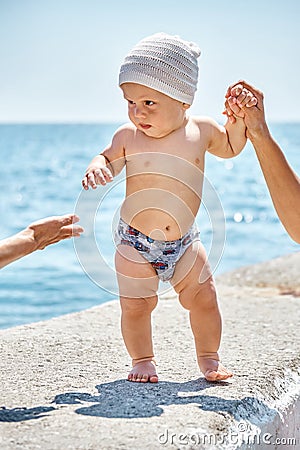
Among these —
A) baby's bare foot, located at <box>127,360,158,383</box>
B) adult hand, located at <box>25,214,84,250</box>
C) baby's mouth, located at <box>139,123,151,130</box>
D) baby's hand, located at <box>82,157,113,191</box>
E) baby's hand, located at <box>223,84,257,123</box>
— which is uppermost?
baby's hand, located at <box>223,84,257,123</box>

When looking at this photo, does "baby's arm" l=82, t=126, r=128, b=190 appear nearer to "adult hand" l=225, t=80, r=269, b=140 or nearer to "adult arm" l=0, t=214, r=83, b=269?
"adult arm" l=0, t=214, r=83, b=269

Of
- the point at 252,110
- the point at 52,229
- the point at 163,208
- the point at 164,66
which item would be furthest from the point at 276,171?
the point at 52,229

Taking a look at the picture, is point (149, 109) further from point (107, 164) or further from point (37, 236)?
point (37, 236)

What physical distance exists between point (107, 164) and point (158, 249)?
373 millimetres

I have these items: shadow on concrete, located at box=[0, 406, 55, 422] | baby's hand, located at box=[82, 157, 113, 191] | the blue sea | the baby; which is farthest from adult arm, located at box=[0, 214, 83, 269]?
shadow on concrete, located at box=[0, 406, 55, 422]

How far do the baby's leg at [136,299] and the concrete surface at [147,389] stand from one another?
0.24ft

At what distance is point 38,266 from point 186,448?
317 inches

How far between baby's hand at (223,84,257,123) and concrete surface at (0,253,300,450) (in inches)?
40.2

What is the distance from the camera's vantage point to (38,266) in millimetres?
10266

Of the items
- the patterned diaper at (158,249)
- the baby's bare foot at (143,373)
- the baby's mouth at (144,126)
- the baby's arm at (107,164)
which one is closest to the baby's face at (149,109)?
the baby's mouth at (144,126)

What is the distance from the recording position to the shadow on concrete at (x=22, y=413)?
100 inches

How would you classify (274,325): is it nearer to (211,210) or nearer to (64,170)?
(211,210)

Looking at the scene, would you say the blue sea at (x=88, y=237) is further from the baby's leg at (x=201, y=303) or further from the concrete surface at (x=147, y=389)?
the concrete surface at (x=147, y=389)

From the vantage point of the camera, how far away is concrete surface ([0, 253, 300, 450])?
2443 millimetres
